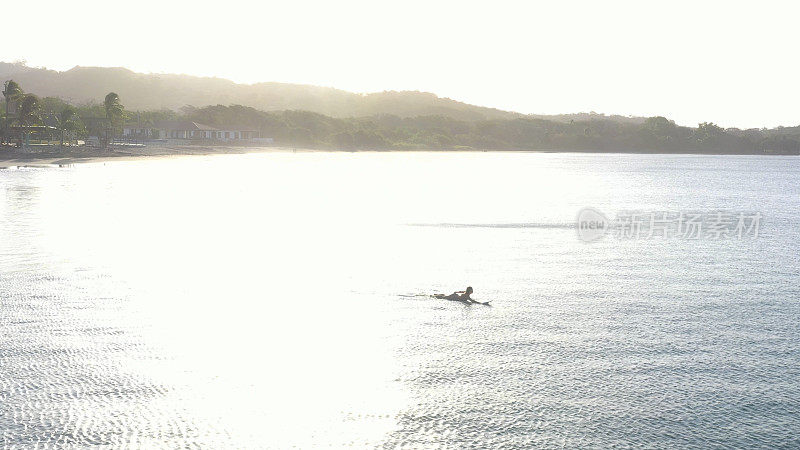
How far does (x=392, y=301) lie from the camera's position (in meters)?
21.9

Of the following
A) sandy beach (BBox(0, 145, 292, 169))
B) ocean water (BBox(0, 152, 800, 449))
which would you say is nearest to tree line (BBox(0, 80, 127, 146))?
sandy beach (BBox(0, 145, 292, 169))

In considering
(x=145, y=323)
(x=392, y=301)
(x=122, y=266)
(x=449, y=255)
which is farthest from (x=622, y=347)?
(x=122, y=266)

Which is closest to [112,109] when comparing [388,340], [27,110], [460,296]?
[27,110]

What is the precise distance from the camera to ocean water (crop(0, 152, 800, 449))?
39.5 feet

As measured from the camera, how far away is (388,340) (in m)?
17.4

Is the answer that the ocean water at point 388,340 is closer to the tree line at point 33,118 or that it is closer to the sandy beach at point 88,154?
the sandy beach at point 88,154

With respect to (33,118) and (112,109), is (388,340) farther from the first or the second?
(112,109)

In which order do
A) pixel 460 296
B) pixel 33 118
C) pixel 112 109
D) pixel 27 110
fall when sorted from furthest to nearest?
pixel 112 109, pixel 33 118, pixel 27 110, pixel 460 296

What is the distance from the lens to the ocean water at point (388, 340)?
12.0m

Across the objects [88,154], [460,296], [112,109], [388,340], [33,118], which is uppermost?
[112,109]

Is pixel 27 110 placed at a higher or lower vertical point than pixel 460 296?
higher

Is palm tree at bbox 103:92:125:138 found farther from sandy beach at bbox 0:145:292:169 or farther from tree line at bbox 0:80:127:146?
sandy beach at bbox 0:145:292:169

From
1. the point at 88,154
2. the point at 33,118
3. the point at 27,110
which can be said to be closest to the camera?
the point at 27,110

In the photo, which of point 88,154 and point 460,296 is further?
point 88,154
